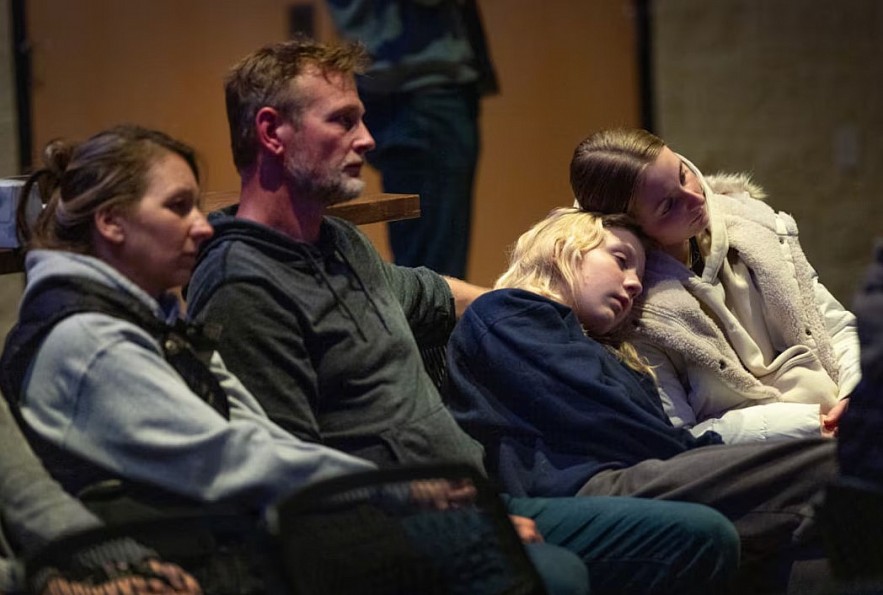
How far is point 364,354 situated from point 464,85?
1.96 meters

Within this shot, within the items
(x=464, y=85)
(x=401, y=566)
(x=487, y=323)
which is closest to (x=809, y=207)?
(x=464, y=85)

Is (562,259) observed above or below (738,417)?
above

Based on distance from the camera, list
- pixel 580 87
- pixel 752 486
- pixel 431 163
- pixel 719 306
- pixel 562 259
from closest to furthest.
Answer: pixel 752 486 < pixel 562 259 < pixel 719 306 < pixel 431 163 < pixel 580 87

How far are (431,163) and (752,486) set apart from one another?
1866 mm

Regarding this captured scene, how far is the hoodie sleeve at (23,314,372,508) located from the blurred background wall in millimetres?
1401

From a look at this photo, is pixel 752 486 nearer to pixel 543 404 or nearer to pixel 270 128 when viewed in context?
pixel 543 404

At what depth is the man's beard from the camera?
2.48 m

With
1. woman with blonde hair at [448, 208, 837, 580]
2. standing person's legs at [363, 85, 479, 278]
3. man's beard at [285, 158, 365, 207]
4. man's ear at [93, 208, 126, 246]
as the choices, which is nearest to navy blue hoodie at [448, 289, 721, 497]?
woman with blonde hair at [448, 208, 837, 580]

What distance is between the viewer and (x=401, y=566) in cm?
201

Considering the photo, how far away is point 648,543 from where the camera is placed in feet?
7.81

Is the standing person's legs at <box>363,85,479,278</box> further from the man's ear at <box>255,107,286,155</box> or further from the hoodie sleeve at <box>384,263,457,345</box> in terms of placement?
the man's ear at <box>255,107,286,155</box>

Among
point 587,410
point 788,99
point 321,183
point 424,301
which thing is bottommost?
point 788,99

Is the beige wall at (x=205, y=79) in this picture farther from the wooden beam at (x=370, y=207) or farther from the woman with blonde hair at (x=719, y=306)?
the woman with blonde hair at (x=719, y=306)

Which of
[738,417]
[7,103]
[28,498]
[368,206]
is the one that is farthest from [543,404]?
[7,103]
